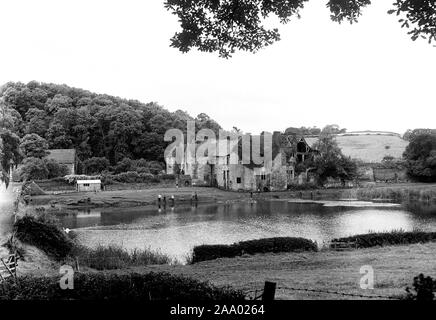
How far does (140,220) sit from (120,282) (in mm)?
34420

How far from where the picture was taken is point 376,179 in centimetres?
8306

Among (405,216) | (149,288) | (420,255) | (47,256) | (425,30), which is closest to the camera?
(149,288)

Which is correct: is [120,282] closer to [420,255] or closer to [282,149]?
[420,255]

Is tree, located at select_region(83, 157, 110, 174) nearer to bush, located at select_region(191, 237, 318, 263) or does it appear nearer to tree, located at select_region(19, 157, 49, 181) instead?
tree, located at select_region(19, 157, 49, 181)

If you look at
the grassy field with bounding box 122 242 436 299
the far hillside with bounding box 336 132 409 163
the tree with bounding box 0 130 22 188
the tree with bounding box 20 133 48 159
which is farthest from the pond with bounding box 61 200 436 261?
the far hillside with bounding box 336 132 409 163

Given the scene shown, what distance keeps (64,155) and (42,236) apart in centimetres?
5902

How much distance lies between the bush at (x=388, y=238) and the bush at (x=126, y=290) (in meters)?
15.3

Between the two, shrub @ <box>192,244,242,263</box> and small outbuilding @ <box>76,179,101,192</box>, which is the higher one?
small outbuilding @ <box>76,179,101,192</box>

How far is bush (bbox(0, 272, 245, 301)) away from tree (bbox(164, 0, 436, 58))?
4.75 m

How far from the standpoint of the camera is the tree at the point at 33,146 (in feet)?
206

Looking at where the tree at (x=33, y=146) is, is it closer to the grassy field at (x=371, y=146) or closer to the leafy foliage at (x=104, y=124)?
the leafy foliage at (x=104, y=124)

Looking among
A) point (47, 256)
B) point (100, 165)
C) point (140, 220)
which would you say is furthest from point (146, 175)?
point (47, 256)

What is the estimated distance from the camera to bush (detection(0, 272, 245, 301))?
23.5ft

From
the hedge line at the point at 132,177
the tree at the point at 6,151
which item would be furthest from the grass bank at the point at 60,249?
the hedge line at the point at 132,177
